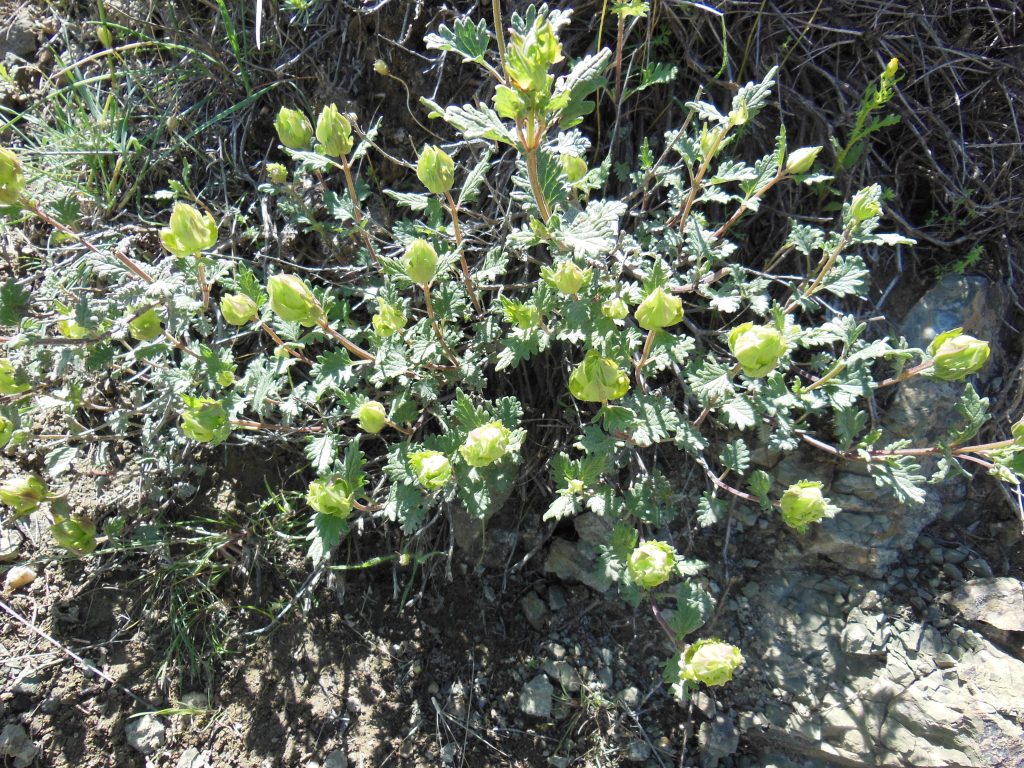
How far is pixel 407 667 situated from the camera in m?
2.61

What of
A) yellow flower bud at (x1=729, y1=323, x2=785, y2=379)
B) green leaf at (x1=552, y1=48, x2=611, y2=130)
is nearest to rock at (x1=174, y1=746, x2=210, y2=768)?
yellow flower bud at (x1=729, y1=323, x2=785, y2=379)

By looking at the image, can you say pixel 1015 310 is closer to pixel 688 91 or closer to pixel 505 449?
pixel 688 91

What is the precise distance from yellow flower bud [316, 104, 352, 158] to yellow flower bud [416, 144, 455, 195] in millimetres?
308

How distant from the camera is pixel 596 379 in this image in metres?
1.99

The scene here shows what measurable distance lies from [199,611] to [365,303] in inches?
53.1

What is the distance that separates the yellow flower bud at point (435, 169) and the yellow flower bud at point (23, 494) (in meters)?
A: 1.73

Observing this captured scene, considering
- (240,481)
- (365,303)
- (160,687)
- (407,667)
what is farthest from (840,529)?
(160,687)

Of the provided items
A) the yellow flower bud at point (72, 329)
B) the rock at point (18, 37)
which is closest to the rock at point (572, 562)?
the yellow flower bud at point (72, 329)

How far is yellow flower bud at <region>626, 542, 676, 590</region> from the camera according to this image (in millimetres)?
2000

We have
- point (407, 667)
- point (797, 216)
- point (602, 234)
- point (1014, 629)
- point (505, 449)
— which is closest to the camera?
point (602, 234)

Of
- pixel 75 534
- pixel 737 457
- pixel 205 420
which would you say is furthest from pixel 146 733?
pixel 737 457

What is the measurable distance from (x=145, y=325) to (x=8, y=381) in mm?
493

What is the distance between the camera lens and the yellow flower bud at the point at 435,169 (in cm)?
199

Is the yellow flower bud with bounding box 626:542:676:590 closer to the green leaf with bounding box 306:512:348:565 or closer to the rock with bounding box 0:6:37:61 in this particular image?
the green leaf with bounding box 306:512:348:565
